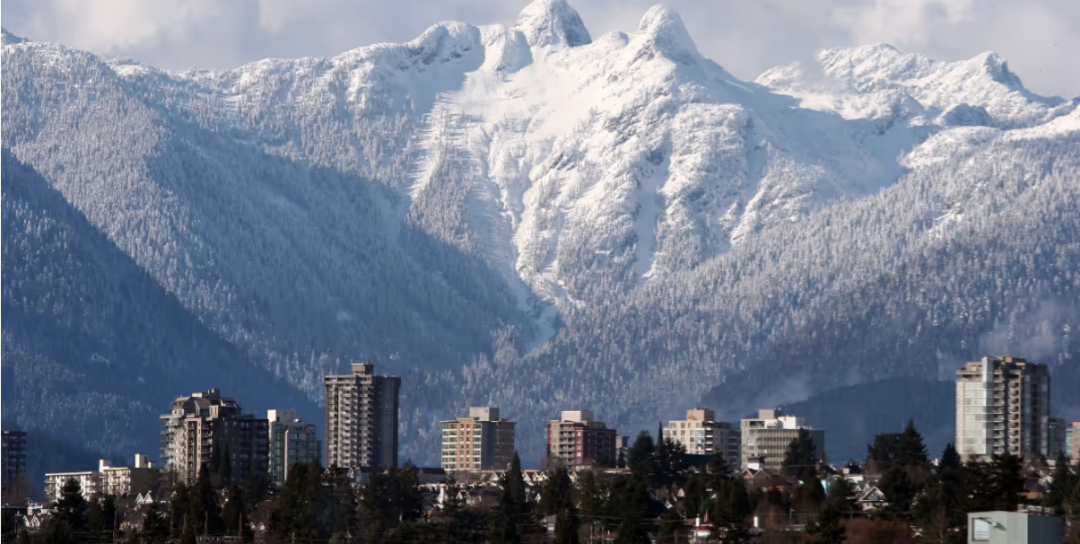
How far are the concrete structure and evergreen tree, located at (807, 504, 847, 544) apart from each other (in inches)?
989

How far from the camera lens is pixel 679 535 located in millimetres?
188250

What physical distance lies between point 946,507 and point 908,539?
148 inches

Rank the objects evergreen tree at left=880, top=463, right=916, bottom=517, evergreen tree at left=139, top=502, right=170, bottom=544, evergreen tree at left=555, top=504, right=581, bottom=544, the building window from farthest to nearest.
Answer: evergreen tree at left=139, top=502, right=170, bottom=544 → evergreen tree at left=880, top=463, right=916, bottom=517 → evergreen tree at left=555, top=504, right=581, bottom=544 → the building window

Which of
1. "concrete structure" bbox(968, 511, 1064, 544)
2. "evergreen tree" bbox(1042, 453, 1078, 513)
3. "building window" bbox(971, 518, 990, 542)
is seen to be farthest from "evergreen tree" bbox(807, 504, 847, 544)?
"concrete structure" bbox(968, 511, 1064, 544)

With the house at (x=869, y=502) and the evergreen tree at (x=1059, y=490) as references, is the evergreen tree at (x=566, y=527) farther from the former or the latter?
the evergreen tree at (x=1059, y=490)

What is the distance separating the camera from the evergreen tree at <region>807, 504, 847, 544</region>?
16550 cm

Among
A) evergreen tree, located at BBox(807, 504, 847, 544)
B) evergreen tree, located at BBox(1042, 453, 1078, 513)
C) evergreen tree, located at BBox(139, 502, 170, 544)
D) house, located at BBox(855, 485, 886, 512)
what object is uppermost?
evergreen tree, located at BBox(1042, 453, 1078, 513)

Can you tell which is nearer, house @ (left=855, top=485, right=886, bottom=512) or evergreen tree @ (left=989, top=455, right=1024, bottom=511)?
evergreen tree @ (left=989, top=455, right=1024, bottom=511)

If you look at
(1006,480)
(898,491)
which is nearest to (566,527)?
(898,491)

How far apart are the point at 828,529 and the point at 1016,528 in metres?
30.8

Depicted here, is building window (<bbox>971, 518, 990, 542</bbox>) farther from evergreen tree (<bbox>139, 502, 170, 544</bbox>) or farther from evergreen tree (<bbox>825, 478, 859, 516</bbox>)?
evergreen tree (<bbox>139, 502, 170, 544</bbox>)

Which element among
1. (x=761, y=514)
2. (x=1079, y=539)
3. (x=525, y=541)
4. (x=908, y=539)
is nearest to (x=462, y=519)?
(x=525, y=541)

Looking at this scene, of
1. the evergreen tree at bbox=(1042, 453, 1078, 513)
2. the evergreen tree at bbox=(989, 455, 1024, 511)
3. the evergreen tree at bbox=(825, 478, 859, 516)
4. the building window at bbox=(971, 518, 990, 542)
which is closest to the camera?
the building window at bbox=(971, 518, 990, 542)

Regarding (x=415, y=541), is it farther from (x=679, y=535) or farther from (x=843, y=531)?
(x=843, y=531)
